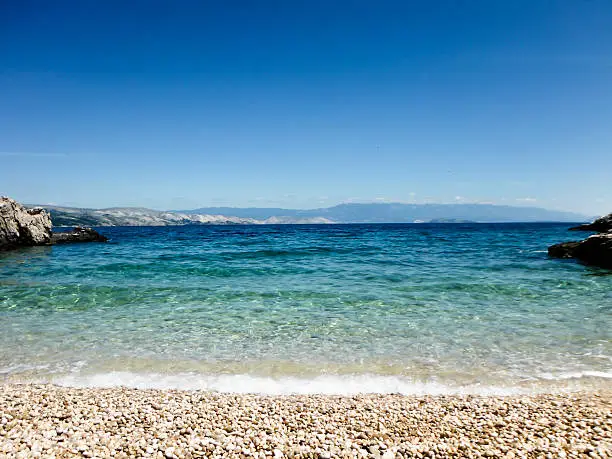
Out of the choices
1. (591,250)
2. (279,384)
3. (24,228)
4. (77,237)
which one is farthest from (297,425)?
(77,237)

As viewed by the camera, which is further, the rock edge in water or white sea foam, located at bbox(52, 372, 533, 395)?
the rock edge in water

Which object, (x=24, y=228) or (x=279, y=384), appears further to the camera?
(x=24, y=228)

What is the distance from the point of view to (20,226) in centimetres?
4056

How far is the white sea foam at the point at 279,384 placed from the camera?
744 cm

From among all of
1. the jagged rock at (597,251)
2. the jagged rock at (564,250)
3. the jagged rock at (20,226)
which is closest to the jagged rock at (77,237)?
the jagged rock at (20,226)

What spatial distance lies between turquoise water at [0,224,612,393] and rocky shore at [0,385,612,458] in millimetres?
883

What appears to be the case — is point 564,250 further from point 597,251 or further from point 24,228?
point 24,228

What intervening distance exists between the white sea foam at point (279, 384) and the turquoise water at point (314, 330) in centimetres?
4

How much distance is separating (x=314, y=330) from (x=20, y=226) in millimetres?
43865

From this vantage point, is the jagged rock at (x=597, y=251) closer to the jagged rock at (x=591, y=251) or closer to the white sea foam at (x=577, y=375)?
the jagged rock at (x=591, y=251)

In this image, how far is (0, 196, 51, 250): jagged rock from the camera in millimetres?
38406

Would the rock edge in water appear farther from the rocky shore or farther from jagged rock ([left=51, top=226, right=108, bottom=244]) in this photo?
the rocky shore

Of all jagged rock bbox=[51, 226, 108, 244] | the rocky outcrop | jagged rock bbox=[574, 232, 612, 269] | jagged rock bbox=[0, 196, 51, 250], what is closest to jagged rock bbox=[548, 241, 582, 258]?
the rocky outcrop

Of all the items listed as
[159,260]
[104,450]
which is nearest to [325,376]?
[104,450]
